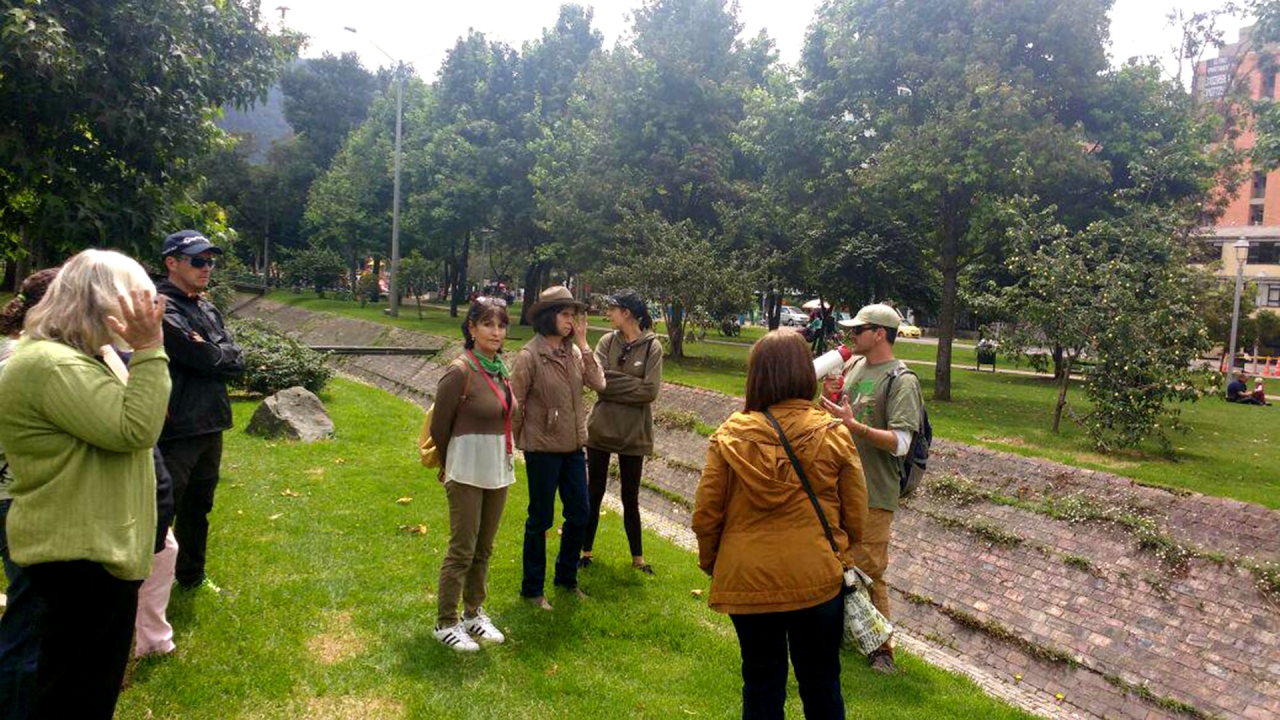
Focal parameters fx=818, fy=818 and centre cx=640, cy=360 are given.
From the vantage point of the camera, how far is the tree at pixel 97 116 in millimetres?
7184

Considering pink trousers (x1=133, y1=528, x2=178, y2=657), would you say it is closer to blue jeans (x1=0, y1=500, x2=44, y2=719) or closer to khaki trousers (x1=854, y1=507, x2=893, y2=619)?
blue jeans (x1=0, y1=500, x2=44, y2=719)

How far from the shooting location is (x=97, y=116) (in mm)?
7727

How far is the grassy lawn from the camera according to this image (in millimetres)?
4066

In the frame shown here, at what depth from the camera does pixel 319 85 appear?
186 feet

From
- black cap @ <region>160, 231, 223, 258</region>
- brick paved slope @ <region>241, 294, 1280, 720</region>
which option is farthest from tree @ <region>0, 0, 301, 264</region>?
brick paved slope @ <region>241, 294, 1280, 720</region>

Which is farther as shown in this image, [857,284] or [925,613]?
[857,284]

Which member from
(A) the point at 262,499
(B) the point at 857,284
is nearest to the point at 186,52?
(A) the point at 262,499

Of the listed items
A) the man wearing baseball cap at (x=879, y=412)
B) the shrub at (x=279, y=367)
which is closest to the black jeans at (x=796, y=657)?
the man wearing baseball cap at (x=879, y=412)

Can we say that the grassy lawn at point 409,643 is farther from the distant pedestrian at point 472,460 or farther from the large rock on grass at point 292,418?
the large rock on grass at point 292,418

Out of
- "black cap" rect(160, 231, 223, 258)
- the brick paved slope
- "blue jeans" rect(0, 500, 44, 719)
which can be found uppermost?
"black cap" rect(160, 231, 223, 258)

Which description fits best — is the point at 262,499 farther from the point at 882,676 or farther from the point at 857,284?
the point at 857,284

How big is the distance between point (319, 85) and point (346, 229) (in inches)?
799

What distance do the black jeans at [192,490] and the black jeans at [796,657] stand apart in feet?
10.4

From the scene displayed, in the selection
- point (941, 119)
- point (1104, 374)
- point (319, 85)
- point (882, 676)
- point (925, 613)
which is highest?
point (319, 85)
